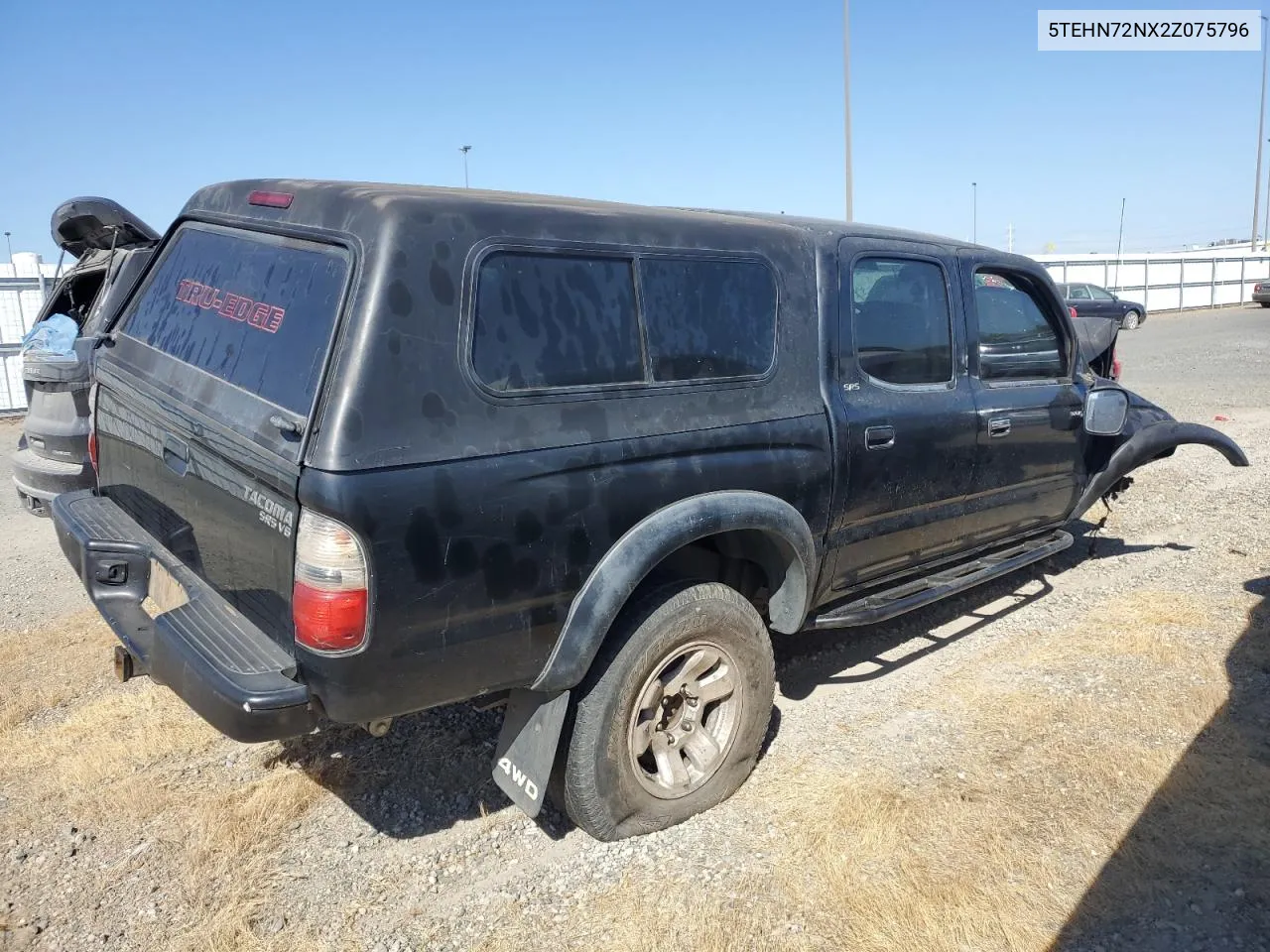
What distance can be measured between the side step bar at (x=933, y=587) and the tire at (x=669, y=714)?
515 millimetres

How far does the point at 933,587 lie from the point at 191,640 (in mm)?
2974

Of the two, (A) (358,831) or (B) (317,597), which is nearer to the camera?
(B) (317,597)

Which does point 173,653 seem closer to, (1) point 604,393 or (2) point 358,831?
(2) point 358,831

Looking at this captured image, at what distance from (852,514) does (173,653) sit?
238cm

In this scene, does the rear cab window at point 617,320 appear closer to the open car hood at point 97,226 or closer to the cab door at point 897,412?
the cab door at point 897,412

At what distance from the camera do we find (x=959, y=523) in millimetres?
4238

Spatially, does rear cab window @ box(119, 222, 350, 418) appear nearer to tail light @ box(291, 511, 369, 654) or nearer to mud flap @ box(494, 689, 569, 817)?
tail light @ box(291, 511, 369, 654)

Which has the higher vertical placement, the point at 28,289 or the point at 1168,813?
the point at 28,289

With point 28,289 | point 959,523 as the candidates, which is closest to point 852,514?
point 959,523

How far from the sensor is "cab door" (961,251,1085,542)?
14.0 feet

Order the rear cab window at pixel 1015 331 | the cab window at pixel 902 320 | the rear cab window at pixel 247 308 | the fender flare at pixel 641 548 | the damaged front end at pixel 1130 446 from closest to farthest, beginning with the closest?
the rear cab window at pixel 247 308, the fender flare at pixel 641 548, the cab window at pixel 902 320, the rear cab window at pixel 1015 331, the damaged front end at pixel 1130 446

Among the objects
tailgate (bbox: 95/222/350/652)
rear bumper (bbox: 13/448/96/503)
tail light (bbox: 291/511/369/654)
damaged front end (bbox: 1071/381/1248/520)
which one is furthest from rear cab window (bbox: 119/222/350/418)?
damaged front end (bbox: 1071/381/1248/520)

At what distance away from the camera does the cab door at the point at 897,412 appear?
359 cm

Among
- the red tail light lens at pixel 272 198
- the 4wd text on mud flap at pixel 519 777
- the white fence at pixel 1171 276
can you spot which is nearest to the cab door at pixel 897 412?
the 4wd text on mud flap at pixel 519 777
